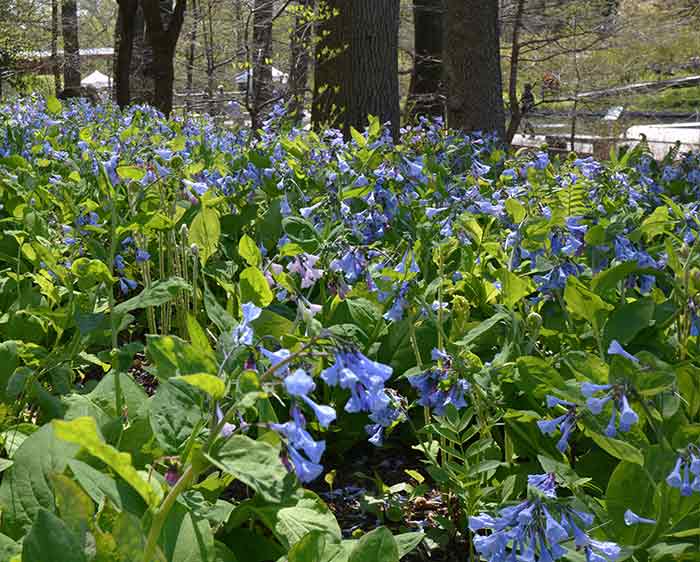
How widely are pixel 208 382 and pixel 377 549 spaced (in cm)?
38

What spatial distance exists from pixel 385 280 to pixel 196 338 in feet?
2.31

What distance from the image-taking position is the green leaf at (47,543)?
956 mm

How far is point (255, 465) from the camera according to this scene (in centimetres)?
95

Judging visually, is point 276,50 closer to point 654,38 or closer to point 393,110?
point 654,38

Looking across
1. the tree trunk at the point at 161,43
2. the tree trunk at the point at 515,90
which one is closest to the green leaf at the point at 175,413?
the tree trunk at the point at 515,90

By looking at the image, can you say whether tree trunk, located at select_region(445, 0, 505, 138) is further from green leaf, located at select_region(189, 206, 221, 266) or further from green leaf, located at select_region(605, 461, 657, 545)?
green leaf, located at select_region(605, 461, 657, 545)

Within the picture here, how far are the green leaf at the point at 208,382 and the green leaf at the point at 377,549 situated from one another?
337 mm

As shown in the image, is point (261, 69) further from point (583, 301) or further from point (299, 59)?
point (583, 301)

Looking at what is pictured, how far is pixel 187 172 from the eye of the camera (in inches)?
104

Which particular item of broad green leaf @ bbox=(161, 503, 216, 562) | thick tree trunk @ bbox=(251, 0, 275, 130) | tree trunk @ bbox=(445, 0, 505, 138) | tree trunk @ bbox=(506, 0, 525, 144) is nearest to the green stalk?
broad green leaf @ bbox=(161, 503, 216, 562)

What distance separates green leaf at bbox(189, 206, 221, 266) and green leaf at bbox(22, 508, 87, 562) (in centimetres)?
123

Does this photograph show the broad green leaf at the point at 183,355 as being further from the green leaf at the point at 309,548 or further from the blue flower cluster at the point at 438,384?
the blue flower cluster at the point at 438,384

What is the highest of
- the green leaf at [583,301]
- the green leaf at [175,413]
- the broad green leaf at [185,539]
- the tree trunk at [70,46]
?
the tree trunk at [70,46]

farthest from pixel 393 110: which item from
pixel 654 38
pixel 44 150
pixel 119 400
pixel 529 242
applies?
pixel 654 38
